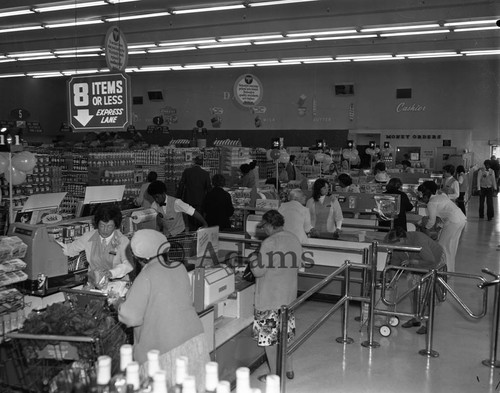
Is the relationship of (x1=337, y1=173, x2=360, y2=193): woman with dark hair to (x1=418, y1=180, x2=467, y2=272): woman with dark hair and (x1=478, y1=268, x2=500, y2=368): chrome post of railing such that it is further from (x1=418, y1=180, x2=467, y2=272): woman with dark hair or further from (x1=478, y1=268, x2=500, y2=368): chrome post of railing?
(x1=478, y1=268, x2=500, y2=368): chrome post of railing

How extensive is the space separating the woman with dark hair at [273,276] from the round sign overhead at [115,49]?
5.27m

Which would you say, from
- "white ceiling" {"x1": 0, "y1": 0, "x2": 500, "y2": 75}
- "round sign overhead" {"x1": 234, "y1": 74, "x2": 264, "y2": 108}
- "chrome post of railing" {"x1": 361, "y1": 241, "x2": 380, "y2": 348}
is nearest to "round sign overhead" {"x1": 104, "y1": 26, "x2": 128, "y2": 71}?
"white ceiling" {"x1": 0, "y1": 0, "x2": 500, "y2": 75}

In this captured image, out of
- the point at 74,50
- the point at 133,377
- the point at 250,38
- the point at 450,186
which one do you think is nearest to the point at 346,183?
the point at 450,186

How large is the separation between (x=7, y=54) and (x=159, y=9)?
29.8 ft

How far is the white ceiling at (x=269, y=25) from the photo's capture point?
11.0 m

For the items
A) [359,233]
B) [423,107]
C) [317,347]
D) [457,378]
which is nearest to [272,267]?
[317,347]

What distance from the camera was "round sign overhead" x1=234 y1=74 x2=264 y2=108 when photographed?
1202 cm

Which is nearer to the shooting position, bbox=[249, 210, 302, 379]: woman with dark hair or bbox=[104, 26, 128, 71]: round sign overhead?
bbox=[249, 210, 302, 379]: woman with dark hair

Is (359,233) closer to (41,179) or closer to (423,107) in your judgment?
(41,179)

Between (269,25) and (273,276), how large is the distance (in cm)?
934

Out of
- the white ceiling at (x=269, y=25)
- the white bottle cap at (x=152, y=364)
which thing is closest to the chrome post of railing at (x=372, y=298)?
the white bottle cap at (x=152, y=364)

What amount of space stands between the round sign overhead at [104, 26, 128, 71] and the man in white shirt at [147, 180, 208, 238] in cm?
326

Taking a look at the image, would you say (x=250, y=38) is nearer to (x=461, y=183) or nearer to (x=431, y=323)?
(x=461, y=183)

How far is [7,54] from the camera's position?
17094mm
